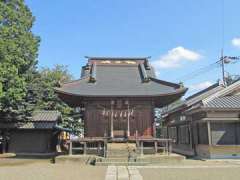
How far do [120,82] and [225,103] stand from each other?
314 inches

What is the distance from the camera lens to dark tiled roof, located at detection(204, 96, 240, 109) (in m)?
23.1

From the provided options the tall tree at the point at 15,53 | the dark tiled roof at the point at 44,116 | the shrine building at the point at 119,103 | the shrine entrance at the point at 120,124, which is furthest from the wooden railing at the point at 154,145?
the dark tiled roof at the point at 44,116

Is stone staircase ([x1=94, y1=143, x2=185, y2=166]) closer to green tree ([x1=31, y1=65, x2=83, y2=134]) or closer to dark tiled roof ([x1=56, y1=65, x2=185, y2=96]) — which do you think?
dark tiled roof ([x1=56, y1=65, x2=185, y2=96])

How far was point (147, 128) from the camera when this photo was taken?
957 inches

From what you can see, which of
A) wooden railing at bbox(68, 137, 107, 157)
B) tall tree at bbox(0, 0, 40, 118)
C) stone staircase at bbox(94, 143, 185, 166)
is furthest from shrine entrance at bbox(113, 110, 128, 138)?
tall tree at bbox(0, 0, 40, 118)

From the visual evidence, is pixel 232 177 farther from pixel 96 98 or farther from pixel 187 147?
pixel 187 147

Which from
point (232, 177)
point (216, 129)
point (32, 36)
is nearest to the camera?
point (232, 177)

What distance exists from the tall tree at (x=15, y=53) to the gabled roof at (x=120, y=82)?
5.19m

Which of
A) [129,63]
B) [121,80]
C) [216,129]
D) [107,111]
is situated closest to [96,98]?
[107,111]

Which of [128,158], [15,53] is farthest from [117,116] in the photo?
[15,53]

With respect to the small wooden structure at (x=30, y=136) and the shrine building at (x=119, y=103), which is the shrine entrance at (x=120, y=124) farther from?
the small wooden structure at (x=30, y=136)

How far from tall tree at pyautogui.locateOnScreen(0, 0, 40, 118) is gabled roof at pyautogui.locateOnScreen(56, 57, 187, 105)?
5.19m

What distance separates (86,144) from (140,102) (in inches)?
196

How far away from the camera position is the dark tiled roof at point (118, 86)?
23594mm
